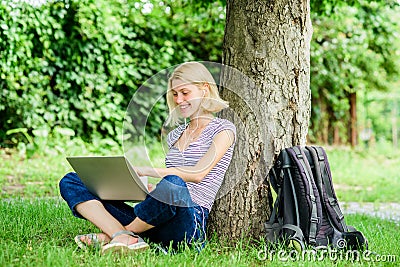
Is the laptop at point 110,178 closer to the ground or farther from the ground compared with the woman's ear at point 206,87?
closer to the ground

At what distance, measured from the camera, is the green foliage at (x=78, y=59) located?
6.69 metres

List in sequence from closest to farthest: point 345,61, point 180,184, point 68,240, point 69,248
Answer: point 180,184 < point 69,248 < point 68,240 < point 345,61

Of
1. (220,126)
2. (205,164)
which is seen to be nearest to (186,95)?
(220,126)

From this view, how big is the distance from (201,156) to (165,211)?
38 cm

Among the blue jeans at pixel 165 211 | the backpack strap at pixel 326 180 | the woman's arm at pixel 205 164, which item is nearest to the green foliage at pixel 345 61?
the backpack strap at pixel 326 180

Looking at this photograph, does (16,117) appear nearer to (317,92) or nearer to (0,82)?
(0,82)

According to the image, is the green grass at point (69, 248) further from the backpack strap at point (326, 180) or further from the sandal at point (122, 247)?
the backpack strap at point (326, 180)

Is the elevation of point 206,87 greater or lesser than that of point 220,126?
greater

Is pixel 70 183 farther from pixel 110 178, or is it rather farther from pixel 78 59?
pixel 78 59

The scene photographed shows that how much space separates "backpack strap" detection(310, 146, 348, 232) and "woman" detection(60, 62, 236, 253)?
18.1 inches

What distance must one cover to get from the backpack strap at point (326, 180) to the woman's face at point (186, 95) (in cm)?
66

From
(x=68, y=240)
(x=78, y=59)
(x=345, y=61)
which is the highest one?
(x=345, y=61)

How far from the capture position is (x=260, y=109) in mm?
3105

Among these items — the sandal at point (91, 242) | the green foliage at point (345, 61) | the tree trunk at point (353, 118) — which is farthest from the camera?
the tree trunk at point (353, 118)
